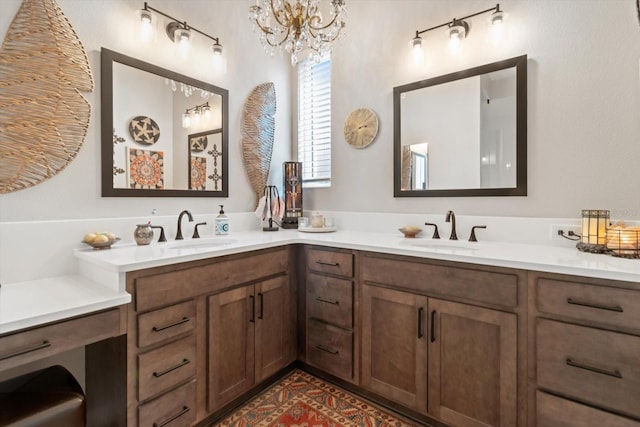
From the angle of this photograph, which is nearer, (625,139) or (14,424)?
(14,424)

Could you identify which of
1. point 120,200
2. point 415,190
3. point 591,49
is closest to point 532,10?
point 591,49

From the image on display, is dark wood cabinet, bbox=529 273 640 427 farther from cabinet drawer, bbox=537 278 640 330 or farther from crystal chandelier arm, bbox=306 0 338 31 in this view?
crystal chandelier arm, bbox=306 0 338 31

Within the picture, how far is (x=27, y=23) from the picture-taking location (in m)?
1.51

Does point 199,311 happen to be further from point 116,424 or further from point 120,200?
point 120,200

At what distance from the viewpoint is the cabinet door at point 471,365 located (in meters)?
1.43

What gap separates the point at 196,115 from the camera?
7.46 feet

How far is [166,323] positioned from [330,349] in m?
1.06

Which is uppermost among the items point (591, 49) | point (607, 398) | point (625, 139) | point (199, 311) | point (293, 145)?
point (591, 49)

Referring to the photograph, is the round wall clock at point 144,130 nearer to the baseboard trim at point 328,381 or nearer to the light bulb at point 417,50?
the baseboard trim at point 328,381

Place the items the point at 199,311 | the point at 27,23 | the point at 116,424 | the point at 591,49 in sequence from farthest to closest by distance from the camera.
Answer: the point at 591,49 → the point at 199,311 → the point at 27,23 → the point at 116,424

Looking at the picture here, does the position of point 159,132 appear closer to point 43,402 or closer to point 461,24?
point 43,402

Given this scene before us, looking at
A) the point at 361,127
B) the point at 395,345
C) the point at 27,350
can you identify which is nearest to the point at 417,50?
the point at 361,127

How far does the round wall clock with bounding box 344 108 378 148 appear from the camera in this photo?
2539 millimetres

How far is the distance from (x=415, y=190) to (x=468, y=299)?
1.00 meters
